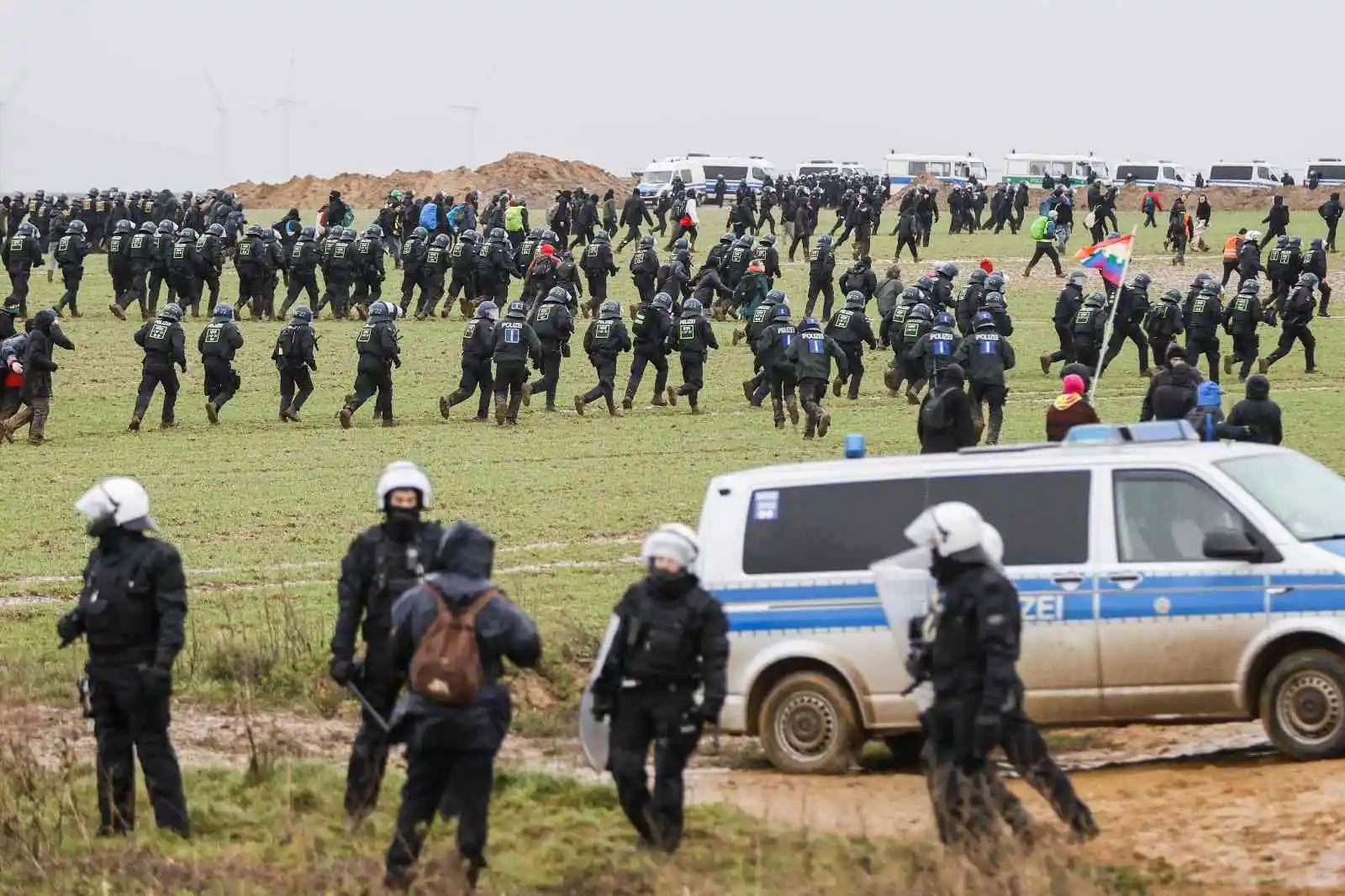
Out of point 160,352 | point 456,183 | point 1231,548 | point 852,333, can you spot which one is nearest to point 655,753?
point 1231,548

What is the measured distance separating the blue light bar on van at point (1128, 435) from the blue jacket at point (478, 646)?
3945 millimetres

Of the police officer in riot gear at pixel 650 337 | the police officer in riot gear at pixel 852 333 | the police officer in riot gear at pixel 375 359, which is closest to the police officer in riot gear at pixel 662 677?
the police officer in riot gear at pixel 375 359

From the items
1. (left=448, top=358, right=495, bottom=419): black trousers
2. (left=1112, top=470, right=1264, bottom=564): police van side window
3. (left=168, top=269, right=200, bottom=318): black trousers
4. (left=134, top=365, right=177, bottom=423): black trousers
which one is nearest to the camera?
(left=1112, top=470, right=1264, bottom=564): police van side window

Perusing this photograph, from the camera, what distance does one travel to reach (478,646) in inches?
327

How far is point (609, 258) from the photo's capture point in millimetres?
39000

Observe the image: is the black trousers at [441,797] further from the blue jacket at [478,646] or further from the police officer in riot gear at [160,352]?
the police officer in riot gear at [160,352]

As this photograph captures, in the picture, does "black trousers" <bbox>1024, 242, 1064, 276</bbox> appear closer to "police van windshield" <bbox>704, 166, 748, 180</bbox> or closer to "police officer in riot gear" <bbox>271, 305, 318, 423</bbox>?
"police officer in riot gear" <bbox>271, 305, 318, 423</bbox>

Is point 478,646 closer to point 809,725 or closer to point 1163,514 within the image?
point 809,725

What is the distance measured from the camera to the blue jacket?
8281mm

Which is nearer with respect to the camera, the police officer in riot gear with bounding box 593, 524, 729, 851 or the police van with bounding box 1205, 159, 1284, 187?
the police officer in riot gear with bounding box 593, 524, 729, 851

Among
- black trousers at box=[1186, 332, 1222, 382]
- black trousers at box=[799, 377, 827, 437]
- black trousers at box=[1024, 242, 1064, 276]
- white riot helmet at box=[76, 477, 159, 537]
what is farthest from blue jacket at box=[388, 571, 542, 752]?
black trousers at box=[1024, 242, 1064, 276]

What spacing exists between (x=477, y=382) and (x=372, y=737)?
1774cm

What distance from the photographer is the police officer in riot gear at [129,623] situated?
934cm

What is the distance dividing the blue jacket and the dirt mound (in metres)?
72.1
